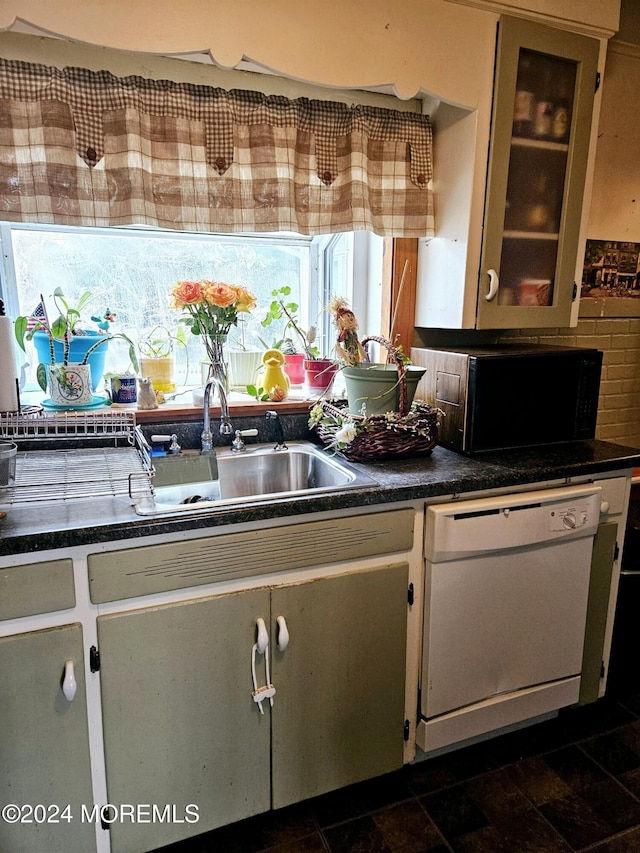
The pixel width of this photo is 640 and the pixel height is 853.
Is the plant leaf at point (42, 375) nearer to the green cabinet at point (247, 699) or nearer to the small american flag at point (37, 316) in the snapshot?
the small american flag at point (37, 316)

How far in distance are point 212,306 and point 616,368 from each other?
1781mm

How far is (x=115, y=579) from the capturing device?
49.4 inches

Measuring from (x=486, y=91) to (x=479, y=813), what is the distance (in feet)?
6.96

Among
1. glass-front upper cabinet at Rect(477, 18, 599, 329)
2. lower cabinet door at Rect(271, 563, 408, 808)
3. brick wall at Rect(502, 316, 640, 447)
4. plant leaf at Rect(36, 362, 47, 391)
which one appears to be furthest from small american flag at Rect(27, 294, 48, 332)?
brick wall at Rect(502, 316, 640, 447)

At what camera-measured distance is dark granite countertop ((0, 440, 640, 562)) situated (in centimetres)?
120

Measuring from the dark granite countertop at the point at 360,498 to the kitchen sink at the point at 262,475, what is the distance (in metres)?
0.14

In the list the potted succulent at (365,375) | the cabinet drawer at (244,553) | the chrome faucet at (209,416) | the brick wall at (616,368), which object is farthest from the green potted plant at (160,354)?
the brick wall at (616,368)

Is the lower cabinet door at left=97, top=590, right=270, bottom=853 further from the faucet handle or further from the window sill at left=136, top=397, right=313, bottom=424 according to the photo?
the window sill at left=136, top=397, right=313, bottom=424

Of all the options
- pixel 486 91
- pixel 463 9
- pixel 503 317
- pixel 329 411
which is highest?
pixel 463 9

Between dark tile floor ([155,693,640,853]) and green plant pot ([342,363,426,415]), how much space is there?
1.11 m

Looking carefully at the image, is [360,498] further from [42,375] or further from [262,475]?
[42,375]

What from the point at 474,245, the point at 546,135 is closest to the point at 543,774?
the point at 474,245

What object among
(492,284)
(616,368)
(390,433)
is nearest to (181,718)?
(390,433)

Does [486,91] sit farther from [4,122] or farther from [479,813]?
[479,813]
